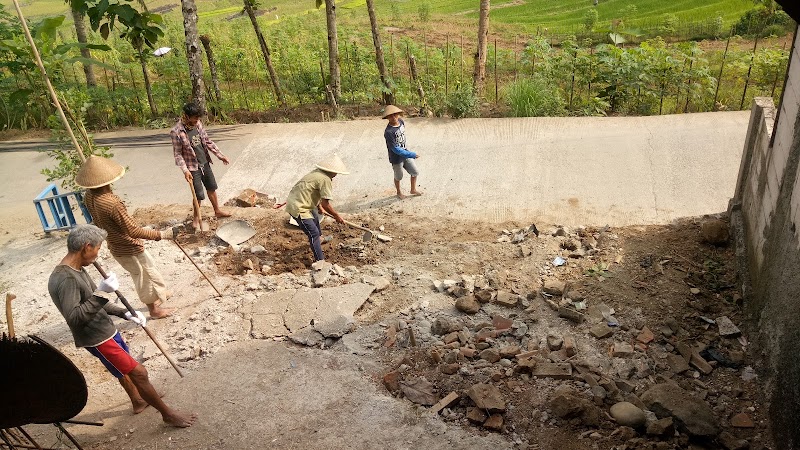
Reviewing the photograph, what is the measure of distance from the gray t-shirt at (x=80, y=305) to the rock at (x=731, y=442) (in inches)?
173

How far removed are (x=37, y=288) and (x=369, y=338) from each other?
13.3 ft

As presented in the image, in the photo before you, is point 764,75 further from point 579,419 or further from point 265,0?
point 265,0

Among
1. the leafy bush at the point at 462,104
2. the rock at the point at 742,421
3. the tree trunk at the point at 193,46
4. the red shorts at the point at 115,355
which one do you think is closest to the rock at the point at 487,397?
the rock at the point at 742,421

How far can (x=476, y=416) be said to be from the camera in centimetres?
425

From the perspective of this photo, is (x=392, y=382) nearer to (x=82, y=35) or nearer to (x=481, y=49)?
(x=481, y=49)

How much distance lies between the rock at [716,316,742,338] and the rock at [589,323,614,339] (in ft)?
3.16

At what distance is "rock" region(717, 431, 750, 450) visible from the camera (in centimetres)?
392

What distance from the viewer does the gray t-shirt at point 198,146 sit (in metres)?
6.98

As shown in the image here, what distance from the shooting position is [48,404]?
145 inches

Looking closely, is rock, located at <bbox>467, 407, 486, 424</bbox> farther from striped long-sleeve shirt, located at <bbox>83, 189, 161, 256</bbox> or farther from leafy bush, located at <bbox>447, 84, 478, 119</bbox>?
leafy bush, located at <bbox>447, 84, 478, 119</bbox>

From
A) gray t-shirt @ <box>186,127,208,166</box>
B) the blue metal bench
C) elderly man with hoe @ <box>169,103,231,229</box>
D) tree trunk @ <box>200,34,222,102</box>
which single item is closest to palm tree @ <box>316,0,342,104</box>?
tree trunk @ <box>200,34,222,102</box>

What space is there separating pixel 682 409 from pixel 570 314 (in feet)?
4.37

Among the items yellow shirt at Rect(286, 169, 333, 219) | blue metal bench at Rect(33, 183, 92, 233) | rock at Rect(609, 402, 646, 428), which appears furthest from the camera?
blue metal bench at Rect(33, 183, 92, 233)

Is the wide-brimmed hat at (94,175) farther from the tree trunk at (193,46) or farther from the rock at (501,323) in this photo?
the tree trunk at (193,46)
